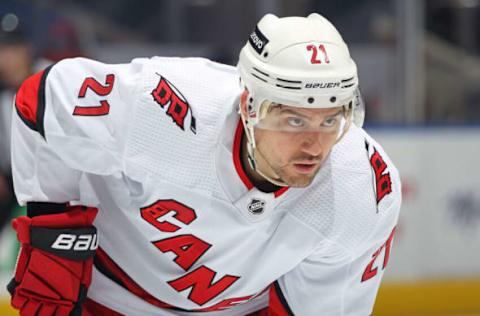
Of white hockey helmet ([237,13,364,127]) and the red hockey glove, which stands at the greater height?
white hockey helmet ([237,13,364,127])

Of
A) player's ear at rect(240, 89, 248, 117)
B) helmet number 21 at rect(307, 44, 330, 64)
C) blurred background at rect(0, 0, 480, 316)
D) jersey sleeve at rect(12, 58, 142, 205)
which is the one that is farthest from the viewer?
blurred background at rect(0, 0, 480, 316)

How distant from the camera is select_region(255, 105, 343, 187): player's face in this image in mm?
1992

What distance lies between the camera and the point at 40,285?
2174mm

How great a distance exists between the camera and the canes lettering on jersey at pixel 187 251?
7.33ft

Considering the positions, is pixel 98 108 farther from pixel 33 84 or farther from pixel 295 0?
pixel 295 0

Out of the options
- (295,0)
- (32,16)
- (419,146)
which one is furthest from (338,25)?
(32,16)

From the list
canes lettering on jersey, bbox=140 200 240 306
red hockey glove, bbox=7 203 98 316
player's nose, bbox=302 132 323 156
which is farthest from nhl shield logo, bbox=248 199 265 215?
red hockey glove, bbox=7 203 98 316

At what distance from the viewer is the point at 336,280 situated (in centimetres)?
230

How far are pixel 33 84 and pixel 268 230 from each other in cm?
60

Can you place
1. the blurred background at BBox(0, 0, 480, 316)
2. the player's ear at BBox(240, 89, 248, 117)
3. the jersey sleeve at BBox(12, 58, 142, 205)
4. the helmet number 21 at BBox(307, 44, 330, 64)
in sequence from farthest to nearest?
the blurred background at BBox(0, 0, 480, 316)
the jersey sleeve at BBox(12, 58, 142, 205)
the player's ear at BBox(240, 89, 248, 117)
the helmet number 21 at BBox(307, 44, 330, 64)

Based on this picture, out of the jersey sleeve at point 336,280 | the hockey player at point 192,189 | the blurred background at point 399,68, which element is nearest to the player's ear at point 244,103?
the hockey player at point 192,189

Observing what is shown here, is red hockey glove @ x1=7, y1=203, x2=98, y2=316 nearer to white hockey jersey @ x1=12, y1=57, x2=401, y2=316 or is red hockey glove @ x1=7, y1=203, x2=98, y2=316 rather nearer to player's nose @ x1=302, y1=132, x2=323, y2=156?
white hockey jersey @ x1=12, y1=57, x2=401, y2=316

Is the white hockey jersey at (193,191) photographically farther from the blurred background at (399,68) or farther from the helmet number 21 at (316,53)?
the blurred background at (399,68)

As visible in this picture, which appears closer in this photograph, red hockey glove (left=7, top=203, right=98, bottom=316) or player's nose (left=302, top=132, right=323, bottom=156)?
player's nose (left=302, top=132, right=323, bottom=156)
